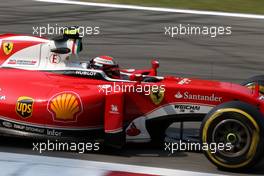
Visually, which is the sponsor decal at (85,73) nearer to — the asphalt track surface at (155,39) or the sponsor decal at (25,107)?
the sponsor decal at (25,107)

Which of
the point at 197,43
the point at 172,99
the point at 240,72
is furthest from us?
the point at 197,43

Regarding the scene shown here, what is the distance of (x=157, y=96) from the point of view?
6922 mm

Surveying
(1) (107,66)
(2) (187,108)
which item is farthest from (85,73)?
(2) (187,108)

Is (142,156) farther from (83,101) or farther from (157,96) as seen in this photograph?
(83,101)

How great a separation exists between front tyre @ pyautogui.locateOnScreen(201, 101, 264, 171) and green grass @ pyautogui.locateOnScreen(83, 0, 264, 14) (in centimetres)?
860

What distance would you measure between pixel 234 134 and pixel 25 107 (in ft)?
7.28

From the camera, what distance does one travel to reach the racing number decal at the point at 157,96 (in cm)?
691

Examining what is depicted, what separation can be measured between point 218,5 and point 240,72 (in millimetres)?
4729

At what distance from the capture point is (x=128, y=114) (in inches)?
275

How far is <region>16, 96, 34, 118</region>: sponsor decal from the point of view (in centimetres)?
702

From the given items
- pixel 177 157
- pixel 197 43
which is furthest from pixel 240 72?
pixel 177 157

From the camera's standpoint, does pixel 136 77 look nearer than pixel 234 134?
No

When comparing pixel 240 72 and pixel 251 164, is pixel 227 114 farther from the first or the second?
pixel 240 72

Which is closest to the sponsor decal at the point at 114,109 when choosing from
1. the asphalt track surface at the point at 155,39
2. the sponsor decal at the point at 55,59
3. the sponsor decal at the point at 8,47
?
the sponsor decal at the point at 55,59
